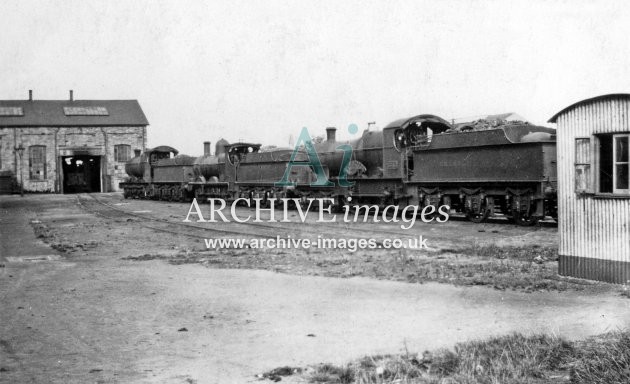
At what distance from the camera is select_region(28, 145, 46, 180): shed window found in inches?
2119

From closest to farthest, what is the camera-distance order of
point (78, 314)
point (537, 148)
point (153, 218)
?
point (78, 314) → point (537, 148) → point (153, 218)

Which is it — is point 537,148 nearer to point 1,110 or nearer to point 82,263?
point 82,263

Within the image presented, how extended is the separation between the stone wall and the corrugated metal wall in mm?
52057

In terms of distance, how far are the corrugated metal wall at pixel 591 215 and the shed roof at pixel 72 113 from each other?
52568 mm

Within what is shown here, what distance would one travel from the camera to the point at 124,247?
49.1ft

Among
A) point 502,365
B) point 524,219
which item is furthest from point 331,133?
point 502,365

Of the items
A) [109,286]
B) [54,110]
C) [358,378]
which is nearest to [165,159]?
[54,110]

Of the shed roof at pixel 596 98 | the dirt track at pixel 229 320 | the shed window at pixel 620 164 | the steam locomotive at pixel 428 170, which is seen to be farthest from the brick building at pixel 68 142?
the shed window at pixel 620 164

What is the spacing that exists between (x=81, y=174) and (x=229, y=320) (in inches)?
2223

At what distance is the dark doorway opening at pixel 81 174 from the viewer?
191 feet

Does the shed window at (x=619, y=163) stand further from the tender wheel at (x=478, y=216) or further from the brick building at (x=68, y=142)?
the brick building at (x=68, y=142)

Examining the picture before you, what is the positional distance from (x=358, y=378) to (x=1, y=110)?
58377 mm

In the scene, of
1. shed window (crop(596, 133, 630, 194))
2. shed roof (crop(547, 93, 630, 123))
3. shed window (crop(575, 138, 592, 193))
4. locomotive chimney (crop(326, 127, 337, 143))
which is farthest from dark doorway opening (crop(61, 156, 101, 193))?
shed window (crop(596, 133, 630, 194))

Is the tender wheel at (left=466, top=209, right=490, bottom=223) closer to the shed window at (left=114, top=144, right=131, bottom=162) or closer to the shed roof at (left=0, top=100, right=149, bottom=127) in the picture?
the shed window at (left=114, top=144, right=131, bottom=162)
